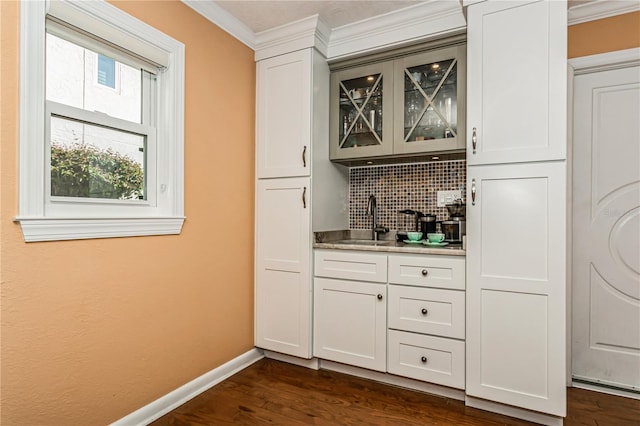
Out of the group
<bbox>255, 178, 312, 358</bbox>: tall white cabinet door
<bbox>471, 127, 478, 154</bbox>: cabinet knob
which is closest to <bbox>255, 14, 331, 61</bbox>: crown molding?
<bbox>255, 178, 312, 358</bbox>: tall white cabinet door

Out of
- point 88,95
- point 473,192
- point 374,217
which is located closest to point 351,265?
point 374,217

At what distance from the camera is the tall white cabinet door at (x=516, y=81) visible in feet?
6.33

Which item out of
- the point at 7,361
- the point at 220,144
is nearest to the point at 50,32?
the point at 220,144

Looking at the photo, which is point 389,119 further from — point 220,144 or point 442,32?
point 220,144

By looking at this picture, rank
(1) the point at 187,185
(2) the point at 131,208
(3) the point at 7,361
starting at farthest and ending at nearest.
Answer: (1) the point at 187,185
(2) the point at 131,208
(3) the point at 7,361

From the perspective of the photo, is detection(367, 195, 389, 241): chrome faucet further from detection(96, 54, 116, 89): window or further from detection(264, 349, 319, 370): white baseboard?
detection(96, 54, 116, 89): window

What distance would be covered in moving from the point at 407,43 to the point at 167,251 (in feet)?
6.81

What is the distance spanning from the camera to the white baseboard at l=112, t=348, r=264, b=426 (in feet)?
6.24

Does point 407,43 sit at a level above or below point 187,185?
above

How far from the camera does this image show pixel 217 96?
247 cm

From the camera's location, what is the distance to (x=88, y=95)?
1.82m

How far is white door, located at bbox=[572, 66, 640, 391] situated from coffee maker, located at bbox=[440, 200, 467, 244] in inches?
29.4

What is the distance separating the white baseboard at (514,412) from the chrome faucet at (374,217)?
1.29m

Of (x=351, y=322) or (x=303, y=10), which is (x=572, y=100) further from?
(x=351, y=322)
